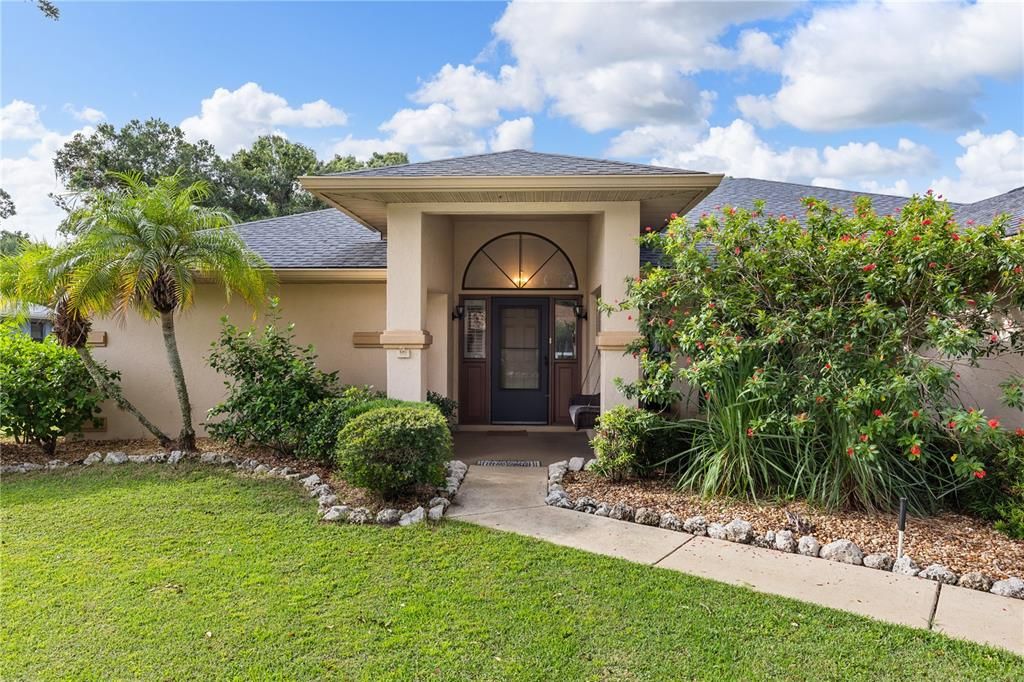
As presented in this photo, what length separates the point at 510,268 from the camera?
9.37 m

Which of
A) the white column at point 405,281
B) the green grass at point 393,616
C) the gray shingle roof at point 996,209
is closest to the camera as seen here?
the green grass at point 393,616

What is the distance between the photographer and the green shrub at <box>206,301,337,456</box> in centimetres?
638

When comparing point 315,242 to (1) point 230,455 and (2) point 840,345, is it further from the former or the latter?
(2) point 840,345

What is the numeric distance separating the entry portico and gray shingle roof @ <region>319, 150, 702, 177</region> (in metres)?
→ 0.02

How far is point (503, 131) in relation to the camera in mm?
16766

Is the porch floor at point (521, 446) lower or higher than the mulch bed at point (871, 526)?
lower

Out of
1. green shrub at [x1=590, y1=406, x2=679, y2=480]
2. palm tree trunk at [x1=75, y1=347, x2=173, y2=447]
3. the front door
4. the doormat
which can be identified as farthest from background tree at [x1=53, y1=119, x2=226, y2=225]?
green shrub at [x1=590, y1=406, x2=679, y2=480]

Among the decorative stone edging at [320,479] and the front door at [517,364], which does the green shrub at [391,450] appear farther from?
the front door at [517,364]

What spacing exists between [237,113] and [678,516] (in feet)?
71.4

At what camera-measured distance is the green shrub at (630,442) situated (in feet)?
18.3

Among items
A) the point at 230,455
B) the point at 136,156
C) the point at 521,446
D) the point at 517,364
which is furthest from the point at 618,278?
the point at 136,156

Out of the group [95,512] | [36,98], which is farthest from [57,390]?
[36,98]

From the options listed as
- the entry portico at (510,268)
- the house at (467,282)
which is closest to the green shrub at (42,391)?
the house at (467,282)

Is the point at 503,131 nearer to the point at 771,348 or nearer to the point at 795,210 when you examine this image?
the point at 795,210
